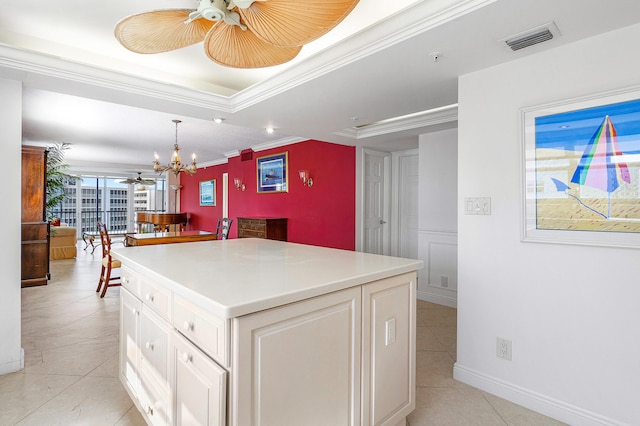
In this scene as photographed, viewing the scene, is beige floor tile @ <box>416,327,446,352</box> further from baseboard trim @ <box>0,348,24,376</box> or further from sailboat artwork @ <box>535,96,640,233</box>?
baseboard trim @ <box>0,348,24,376</box>

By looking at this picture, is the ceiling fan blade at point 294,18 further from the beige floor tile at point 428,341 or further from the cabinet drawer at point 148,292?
the beige floor tile at point 428,341

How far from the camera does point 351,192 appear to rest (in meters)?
4.94

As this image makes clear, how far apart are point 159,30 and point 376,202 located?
4165 millimetres

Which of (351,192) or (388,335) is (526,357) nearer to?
(388,335)

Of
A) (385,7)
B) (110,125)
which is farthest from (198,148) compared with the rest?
(385,7)

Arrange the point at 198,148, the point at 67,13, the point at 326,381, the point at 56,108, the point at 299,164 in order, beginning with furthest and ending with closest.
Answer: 1. the point at 198,148
2. the point at 299,164
3. the point at 56,108
4. the point at 67,13
5. the point at 326,381

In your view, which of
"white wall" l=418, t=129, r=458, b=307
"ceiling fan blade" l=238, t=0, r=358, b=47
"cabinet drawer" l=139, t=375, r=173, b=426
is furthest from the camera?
"white wall" l=418, t=129, r=458, b=307

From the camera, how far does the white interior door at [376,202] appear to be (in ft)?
16.7

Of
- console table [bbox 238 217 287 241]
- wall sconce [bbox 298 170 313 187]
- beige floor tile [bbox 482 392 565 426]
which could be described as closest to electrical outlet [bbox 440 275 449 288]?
beige floor tile [bbox 482 392 565 426]

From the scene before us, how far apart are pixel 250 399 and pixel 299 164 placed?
4.84m

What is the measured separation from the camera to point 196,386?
1.19m

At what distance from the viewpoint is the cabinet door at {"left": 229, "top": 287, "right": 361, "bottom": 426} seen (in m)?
1.05

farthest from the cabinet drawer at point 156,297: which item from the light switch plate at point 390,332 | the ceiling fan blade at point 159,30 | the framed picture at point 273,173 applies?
the framed picture at point 273,173

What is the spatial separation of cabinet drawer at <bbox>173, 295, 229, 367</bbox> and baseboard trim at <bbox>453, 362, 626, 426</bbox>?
1.91 m
